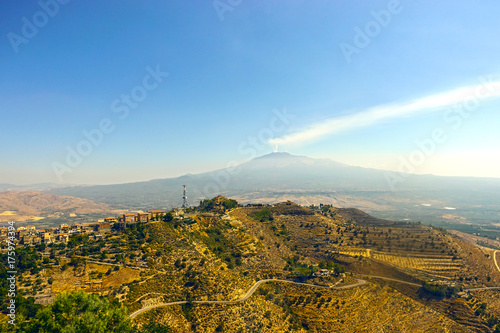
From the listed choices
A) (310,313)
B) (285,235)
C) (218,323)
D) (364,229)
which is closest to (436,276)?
(364,229)

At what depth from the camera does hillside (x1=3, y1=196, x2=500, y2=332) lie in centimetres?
3416

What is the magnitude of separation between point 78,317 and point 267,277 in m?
29.8

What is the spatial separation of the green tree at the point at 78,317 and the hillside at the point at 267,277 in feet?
23.3

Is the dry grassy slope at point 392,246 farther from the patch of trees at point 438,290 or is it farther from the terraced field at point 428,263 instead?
the patch of trees at point 438,290

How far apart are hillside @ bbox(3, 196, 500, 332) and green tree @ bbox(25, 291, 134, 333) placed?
710 centimetres

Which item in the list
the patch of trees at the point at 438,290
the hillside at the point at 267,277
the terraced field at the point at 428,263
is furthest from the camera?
the terraced field at the point at 428,263

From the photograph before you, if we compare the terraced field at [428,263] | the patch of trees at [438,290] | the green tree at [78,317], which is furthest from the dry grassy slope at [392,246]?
the green tree at [78,317]

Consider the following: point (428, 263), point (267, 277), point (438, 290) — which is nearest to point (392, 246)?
point (428, 263)

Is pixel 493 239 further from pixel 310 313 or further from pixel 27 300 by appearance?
pixel 27 300

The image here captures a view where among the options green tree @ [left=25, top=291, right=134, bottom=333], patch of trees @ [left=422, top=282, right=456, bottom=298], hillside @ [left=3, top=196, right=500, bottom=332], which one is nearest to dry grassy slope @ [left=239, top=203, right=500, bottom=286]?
hillside @ [left=3, top=196, right=500, bottom=332]

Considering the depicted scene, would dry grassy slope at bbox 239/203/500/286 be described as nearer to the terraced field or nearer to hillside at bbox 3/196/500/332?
the terraced field

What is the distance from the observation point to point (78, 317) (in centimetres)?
2359

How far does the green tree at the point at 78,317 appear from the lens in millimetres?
22078

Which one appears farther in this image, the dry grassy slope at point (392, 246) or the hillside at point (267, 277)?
the dry grassy slope at point (392, 246)
